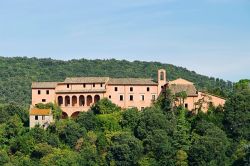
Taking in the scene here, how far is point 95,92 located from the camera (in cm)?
7675

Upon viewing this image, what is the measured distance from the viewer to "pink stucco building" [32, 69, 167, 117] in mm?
76688

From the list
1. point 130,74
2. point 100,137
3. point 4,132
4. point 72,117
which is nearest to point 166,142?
point 100,137

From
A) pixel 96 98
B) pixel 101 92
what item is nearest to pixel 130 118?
pixel 101 92

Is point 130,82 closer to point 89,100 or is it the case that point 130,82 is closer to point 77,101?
Result: point 89,100

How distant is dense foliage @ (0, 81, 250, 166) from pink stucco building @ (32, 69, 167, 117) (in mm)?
1772

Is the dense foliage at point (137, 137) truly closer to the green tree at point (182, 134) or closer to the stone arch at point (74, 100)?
the green tree at point (182, 134)

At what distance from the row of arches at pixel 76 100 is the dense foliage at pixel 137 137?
2.08 m

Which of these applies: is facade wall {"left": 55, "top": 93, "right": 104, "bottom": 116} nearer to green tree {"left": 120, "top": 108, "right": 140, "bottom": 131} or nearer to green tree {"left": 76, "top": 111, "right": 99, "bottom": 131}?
green tree {"left": 76, "top": 111, "right": 99, "bottom": 131}

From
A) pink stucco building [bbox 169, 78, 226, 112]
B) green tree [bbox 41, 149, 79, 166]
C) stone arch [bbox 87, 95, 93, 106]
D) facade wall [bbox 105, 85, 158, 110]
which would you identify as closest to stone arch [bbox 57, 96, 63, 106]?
stone arch [bbox 87, 95, 93, 106]

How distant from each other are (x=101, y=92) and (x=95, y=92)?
2.19 ft

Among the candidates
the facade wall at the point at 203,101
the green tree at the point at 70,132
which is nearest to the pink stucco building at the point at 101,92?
the facade wall at the point at 203,101

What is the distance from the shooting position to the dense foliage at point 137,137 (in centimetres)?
6944

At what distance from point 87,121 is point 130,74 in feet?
177

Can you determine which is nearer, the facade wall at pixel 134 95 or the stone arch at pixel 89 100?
the facade wall at pixel 134 95
